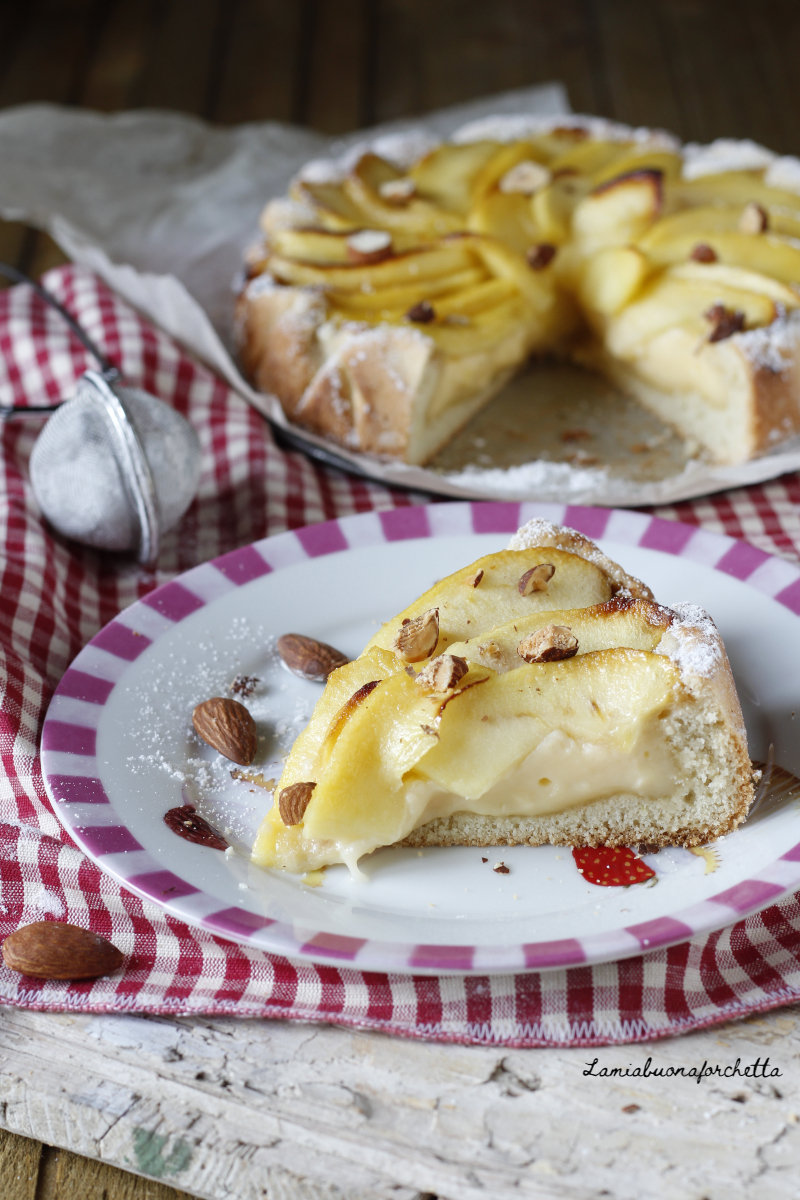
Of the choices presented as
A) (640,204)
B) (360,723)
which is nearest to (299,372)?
(640,204)

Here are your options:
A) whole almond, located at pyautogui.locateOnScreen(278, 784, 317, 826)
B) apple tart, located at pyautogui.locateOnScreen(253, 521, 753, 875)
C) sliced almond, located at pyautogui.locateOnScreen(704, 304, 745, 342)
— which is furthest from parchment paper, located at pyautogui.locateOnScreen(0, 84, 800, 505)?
whole almond, located at pyautogui.locateOnScreen(278, 784, 317, 826)

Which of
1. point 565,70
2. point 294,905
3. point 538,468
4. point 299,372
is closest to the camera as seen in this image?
point 294,905

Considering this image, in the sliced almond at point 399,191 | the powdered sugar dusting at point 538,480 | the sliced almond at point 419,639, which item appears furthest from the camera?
the sliced almond at point 399,191

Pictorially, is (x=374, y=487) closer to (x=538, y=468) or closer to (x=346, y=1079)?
(x=538, y=468)

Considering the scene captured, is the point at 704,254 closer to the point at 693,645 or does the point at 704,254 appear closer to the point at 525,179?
the point at 525,179

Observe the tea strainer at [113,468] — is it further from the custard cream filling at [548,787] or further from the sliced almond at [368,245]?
the custard cream filling at [548,787]

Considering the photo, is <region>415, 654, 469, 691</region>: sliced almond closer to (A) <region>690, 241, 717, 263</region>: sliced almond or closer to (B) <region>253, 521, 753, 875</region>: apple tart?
(B) <region>253, 521, 753, 875</region>: apple tart

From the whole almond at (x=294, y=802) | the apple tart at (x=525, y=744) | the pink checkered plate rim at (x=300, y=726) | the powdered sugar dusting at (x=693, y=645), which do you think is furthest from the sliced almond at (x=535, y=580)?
the whole almond at (x=294, y=802)
